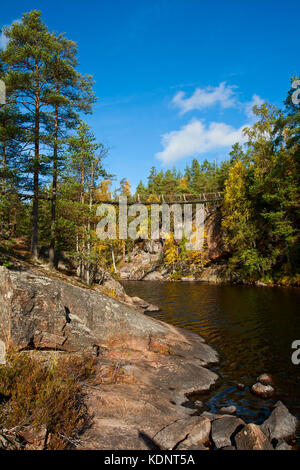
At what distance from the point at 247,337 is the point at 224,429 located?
8.28m

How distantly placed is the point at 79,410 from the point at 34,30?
762 inches

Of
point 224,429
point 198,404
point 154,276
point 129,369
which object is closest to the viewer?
point 224,429

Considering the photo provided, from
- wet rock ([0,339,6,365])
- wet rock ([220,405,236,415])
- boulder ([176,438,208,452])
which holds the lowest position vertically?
wet rock ([220,405,236,415])

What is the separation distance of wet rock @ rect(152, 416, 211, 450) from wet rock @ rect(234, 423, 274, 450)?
0.71 m

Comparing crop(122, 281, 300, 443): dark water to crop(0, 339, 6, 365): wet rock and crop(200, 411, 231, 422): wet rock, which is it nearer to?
crop(200, 411, 231, 422): wet rock

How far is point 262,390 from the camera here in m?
8.13

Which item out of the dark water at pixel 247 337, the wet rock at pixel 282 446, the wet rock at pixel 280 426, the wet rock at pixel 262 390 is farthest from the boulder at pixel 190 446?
the wet rock at pixel 262 390

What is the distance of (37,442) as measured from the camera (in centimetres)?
419

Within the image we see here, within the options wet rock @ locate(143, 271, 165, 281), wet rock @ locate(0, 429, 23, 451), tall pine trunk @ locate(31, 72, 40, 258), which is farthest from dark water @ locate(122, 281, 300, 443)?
wet rock @ locate(143, 271, 165, 281)

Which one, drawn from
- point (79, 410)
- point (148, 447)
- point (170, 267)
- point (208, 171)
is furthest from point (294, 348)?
point (208, 171)

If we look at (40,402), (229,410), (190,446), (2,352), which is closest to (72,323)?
(2,352)

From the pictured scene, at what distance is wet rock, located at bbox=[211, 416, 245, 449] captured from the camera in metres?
5.60

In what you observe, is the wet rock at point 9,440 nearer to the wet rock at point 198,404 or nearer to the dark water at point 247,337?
the wet rock at point 198,404

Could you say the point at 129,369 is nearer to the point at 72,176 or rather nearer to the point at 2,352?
the point at 2,352
